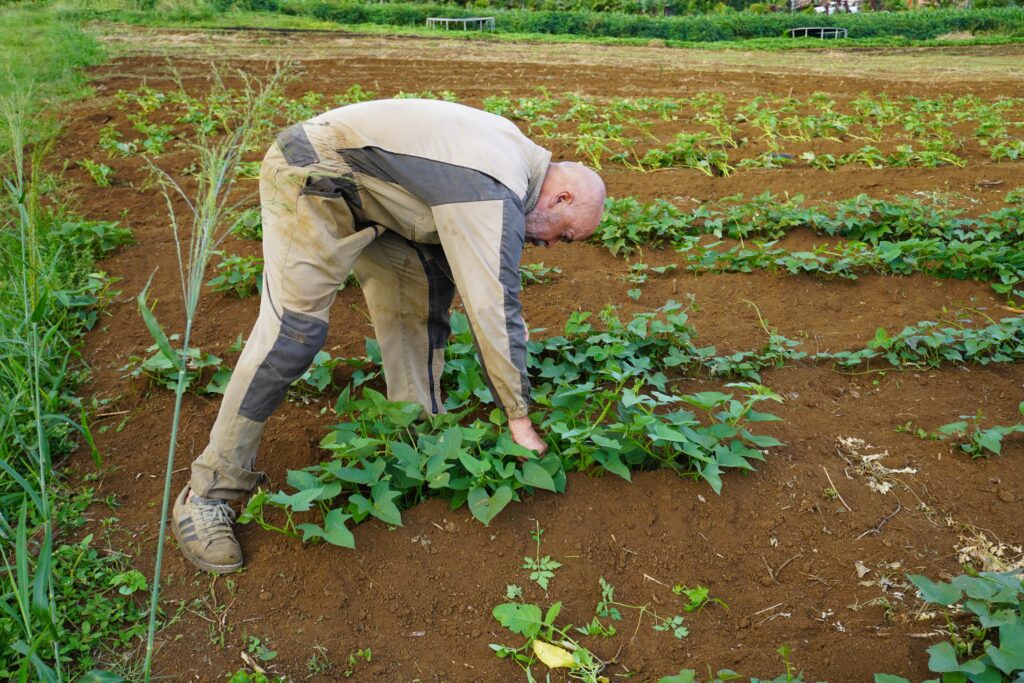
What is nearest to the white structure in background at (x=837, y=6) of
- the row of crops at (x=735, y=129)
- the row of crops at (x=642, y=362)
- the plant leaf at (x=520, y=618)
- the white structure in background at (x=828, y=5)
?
the white structure in background at (x=828, y=5)

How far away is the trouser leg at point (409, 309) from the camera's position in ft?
9.39

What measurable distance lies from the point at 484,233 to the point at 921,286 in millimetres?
3092

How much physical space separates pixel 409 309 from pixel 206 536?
1050 millimetres

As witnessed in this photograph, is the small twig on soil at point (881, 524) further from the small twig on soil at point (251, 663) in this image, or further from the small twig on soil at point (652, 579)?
the small twig on soil at point (251, 663)

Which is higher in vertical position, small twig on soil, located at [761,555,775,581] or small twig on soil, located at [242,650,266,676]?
small twig on soil, located at [761,555,775,581]

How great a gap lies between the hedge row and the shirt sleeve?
19.2 m

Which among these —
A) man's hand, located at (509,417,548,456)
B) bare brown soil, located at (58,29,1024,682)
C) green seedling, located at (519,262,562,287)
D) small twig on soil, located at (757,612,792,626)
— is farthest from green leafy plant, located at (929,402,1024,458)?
green seedling, located at (519,262,562,287)

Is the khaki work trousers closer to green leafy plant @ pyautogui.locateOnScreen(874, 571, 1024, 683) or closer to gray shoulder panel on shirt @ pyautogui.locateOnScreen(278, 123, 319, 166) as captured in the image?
gray shoulder panel on shirt @ pyautogui.locateOnScreen(278, 123, 319, 166)

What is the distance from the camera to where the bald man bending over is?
2.29 metres

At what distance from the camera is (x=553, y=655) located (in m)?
2.20

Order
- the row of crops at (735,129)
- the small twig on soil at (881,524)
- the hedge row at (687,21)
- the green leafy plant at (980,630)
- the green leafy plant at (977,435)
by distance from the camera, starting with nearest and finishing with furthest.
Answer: the green leafy plant at (980,630), the small twig on soil at (881,524), the green leafy plant at (977,435), the row of crops at (735,129), the hedge row at (687,21)

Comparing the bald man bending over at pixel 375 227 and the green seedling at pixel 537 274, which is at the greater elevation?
the bald man bending over at pixel 375 227

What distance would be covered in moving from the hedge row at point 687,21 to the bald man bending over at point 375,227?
18.9 metres

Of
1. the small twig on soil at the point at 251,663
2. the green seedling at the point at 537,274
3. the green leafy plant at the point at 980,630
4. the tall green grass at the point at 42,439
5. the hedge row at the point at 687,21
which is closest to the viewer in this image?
the green leafy plant at the point at 980,630
